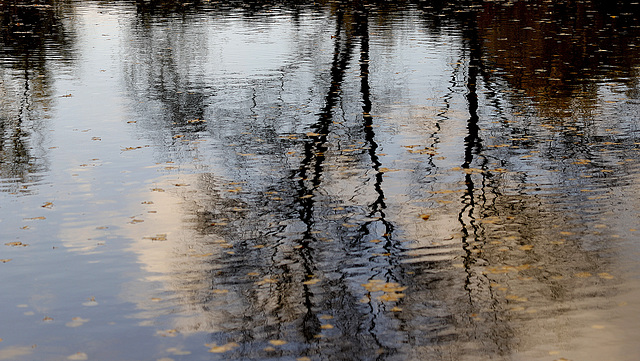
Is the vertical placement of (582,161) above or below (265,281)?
above

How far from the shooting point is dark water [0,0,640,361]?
6.56m

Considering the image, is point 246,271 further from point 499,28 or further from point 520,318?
point 499,28

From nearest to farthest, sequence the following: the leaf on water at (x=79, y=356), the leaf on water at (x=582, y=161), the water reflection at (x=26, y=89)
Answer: the leaf on water at (x=79, y=356), the leaf on water at (x=582, y=161), the water reflection at (x=26, y=89)

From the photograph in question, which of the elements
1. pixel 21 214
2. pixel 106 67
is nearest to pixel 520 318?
pixel 21 214

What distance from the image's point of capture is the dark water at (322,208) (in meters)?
6.56

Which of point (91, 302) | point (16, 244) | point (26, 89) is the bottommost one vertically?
point (91, 302)

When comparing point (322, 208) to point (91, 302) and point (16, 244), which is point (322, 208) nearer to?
point (91, 302)

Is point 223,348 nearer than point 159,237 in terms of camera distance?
Yes

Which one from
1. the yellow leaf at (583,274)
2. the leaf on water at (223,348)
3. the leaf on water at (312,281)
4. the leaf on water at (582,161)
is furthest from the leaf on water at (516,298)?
the leaf on water at (582,161)

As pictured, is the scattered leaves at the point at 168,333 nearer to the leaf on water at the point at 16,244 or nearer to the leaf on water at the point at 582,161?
the leaf on water at the point at 16,244

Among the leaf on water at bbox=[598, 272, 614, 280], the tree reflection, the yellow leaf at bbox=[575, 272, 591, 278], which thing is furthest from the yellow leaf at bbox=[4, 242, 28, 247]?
the leaf on water at bbox=[598, 272, 614, 280]

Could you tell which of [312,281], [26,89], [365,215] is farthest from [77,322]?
[26,89]

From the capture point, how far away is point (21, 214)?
955cm

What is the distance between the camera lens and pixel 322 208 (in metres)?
9.59
